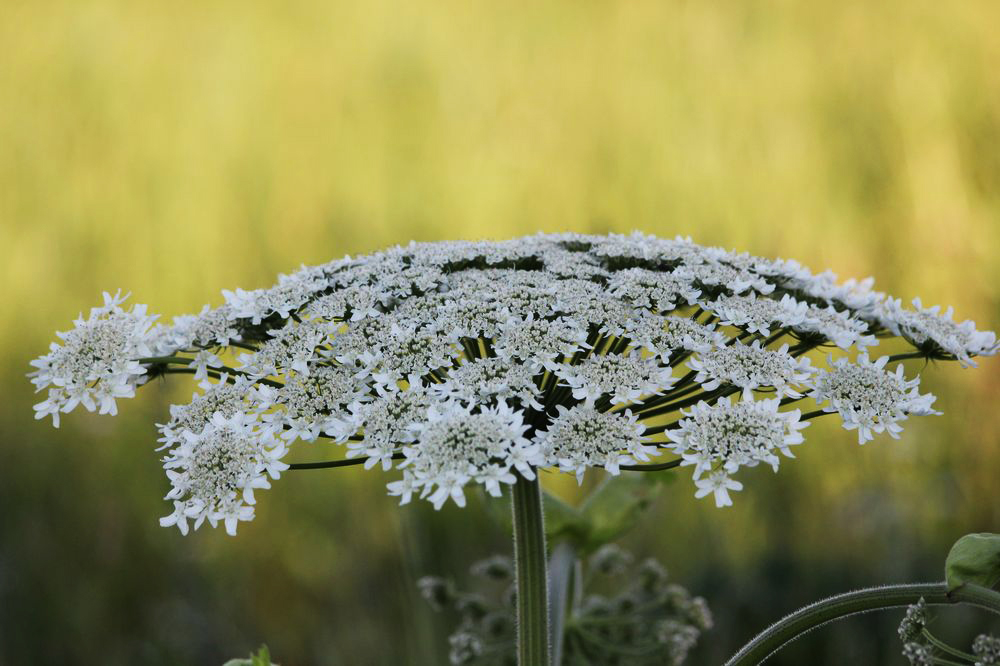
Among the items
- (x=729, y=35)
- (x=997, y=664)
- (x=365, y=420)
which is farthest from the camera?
(x=729, y=35)


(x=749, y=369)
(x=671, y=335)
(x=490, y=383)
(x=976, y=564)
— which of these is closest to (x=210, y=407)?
(x=490, y=383)

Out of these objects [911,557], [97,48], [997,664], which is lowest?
[997,664]

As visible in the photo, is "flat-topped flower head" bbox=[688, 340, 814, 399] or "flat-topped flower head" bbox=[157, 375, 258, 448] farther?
"flat-topped flower head" bbox=[157, 375, 258, 448]

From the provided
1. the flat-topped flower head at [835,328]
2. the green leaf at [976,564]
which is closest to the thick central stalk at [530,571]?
the flat-topped flower head at [835,328]

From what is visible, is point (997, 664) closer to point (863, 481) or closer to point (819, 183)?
point (863, 481)

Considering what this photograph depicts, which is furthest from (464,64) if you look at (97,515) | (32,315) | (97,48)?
(97,515)

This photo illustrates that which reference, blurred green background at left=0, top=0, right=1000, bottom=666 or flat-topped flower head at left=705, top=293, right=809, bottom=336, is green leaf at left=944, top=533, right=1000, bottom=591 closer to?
flat-topped flower head at left=705, top=293, right=809, bottom=336

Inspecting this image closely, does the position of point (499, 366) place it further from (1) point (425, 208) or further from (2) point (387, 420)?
(1) point (425, 208)

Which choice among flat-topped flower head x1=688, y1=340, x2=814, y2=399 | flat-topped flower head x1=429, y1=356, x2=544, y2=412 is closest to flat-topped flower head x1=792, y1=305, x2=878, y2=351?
flat-topped flower head x1=688, y1=340, x2=814, y2=399
